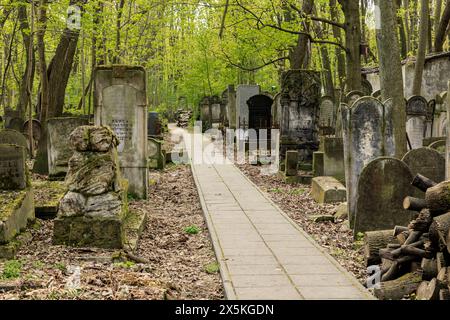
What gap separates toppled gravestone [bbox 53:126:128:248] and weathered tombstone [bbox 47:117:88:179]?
17.9 feet

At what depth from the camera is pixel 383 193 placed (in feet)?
28.4

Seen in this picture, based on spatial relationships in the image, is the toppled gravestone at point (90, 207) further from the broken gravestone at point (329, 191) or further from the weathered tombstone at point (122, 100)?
the broken gravestone at point (329, 191)

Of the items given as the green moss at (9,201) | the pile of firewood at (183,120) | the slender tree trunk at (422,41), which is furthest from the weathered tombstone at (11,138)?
the pile of firewood at (183,120)

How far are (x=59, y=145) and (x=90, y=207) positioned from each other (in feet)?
19.4

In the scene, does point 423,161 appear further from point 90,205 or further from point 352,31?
point 352,31

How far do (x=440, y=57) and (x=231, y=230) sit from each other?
1931cm

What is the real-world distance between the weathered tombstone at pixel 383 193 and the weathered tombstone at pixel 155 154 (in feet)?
34.3

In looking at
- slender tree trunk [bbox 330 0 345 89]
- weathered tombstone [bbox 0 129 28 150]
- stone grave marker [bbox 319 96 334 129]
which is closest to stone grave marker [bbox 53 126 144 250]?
weathered tombstone [bbox 0 129 28 150]

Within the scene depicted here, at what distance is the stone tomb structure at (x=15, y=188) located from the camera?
836 centimetres

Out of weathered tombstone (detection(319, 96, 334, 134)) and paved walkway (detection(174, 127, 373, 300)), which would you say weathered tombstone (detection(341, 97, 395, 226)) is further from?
weathered tombstone (detection(319, 96, 334, 134))

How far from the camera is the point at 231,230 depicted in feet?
32.1
